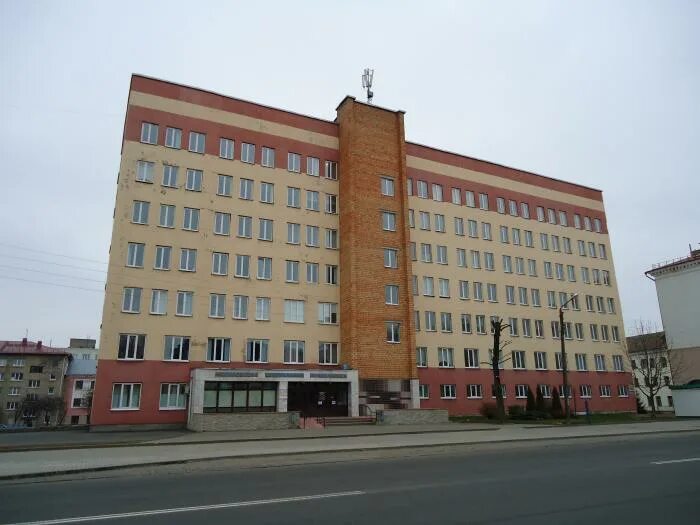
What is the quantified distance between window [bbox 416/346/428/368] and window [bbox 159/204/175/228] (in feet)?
68.8

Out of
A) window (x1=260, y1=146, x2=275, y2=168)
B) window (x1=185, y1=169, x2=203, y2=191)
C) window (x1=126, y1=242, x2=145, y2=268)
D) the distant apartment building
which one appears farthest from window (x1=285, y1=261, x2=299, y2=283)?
the distant apartment building

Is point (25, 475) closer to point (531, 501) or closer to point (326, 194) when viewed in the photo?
point (531, 501)

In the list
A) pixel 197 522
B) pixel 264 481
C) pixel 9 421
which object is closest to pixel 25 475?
pixel 264 481

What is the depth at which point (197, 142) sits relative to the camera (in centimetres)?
3625

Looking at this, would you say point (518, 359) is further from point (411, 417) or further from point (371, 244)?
point (371, 244)

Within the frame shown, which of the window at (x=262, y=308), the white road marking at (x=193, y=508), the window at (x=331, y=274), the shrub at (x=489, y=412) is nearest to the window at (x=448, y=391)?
the shrub at (x=489, y=412)

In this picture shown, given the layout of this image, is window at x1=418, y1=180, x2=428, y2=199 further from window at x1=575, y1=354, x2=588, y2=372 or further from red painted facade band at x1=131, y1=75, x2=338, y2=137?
window at x1=575, y1=354, x2=588, y2=372

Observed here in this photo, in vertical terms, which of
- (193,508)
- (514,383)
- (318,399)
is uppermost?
(514,383)

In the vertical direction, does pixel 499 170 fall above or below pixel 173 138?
above

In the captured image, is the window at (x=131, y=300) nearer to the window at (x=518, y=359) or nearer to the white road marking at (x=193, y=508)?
the white road marking at (x=193, y=508)

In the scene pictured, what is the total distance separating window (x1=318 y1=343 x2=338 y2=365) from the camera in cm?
3631

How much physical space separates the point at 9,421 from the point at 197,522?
3729 inches

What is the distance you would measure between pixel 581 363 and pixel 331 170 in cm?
3008

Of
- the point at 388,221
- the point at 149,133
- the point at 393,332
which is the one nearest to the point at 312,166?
the point at 388,221
